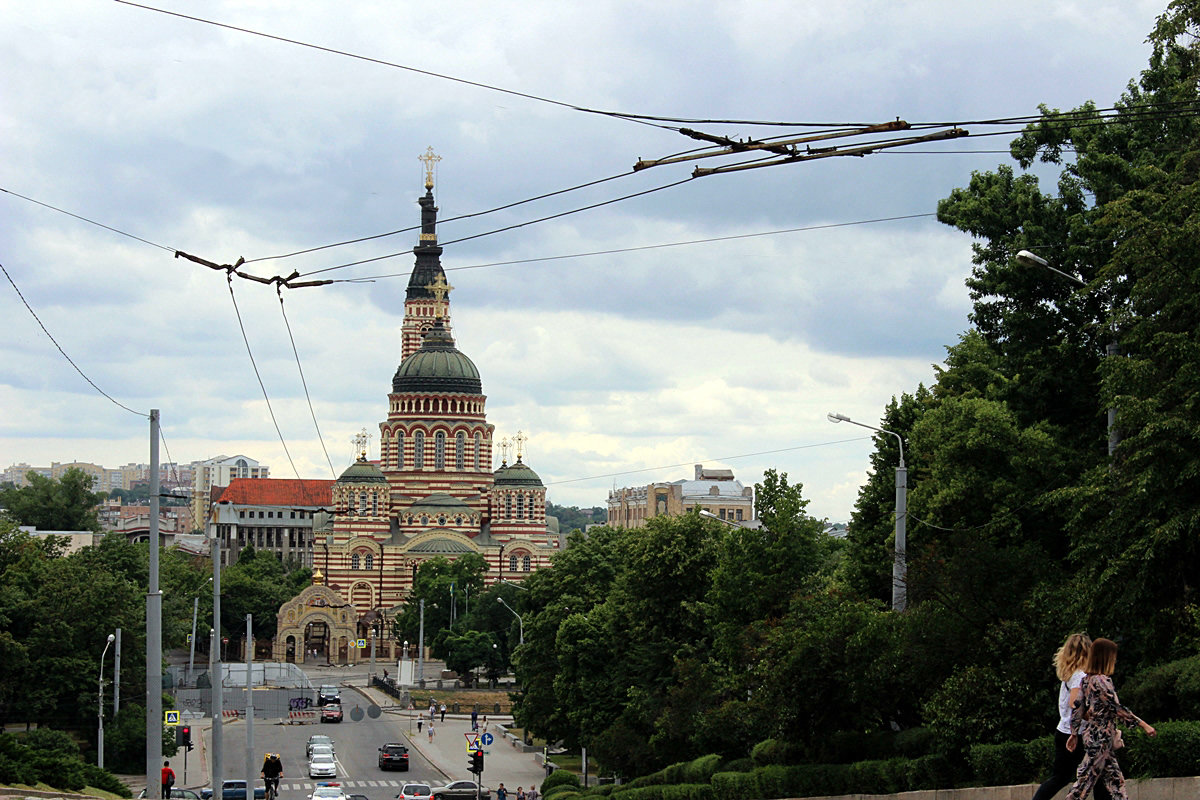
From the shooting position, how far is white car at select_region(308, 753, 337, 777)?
5603cm

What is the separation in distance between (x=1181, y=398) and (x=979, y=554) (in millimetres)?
4233

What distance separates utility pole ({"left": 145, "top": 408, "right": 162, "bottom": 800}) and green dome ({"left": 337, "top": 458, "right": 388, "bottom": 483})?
307 ft

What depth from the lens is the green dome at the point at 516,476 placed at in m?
124

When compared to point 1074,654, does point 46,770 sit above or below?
below

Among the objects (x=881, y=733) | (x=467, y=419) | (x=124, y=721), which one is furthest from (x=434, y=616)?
(x=881, y=733)

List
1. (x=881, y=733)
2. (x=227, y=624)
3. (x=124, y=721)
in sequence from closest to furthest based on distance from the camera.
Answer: (x=881, y=733) → (x=124, y=721) → (x=227, y=624)

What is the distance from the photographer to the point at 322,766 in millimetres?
56375

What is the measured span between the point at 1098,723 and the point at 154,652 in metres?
16.5

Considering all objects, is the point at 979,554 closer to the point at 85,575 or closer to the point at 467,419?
the point at 85,575

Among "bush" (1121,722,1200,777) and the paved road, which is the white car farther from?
"bush" (1121,722,1200,777)

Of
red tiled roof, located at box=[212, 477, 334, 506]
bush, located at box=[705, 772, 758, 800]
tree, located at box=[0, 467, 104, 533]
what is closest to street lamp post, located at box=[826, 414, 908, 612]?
bush, located at box=[705, 772, 758, 800]

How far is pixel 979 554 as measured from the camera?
25297 millimetres

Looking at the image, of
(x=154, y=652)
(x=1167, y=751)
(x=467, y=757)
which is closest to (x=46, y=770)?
(x=154, y=652)

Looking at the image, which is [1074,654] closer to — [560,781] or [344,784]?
[560,781]
